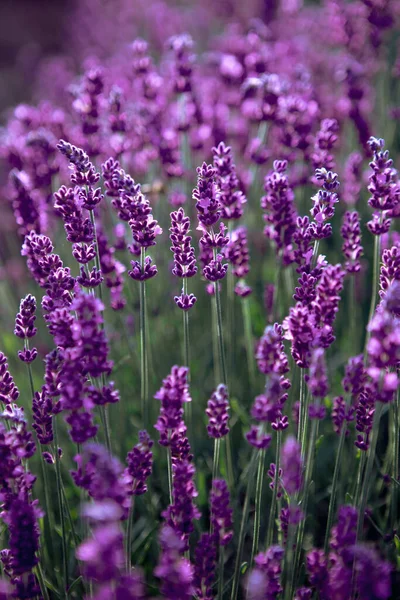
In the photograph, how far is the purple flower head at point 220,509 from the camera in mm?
1694

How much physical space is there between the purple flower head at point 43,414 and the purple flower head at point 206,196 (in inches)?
29.0

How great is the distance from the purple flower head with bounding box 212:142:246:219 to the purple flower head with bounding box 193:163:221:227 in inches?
8.3

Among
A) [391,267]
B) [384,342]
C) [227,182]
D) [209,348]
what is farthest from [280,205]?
[209,348]

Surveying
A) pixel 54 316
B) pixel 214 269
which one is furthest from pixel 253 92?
pixel 54 316

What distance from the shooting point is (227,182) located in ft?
7.45

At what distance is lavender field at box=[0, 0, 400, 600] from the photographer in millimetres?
1623

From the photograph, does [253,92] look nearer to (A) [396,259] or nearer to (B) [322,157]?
(B) [322,157]

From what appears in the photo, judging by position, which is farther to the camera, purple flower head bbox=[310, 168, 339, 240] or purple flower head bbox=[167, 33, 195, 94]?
purple flower head bbox=[167, 33, 195, 94]

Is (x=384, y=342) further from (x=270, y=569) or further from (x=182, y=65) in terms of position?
(x=182, y=65)

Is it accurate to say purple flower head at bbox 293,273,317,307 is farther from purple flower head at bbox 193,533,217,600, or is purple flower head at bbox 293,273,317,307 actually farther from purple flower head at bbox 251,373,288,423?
purple flower head at bbox 193,533,217,600

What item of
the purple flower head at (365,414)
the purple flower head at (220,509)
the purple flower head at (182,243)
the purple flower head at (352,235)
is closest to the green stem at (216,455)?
the purple flower head at (220,509)

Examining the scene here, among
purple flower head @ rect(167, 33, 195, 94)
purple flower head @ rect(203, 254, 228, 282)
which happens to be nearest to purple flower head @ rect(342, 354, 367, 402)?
purple flower head @ rect(203, 254, 228, 282)

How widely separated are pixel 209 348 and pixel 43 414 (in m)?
1.85

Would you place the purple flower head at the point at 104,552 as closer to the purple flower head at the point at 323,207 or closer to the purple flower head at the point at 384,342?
the purple flower head at the point at 384,342
